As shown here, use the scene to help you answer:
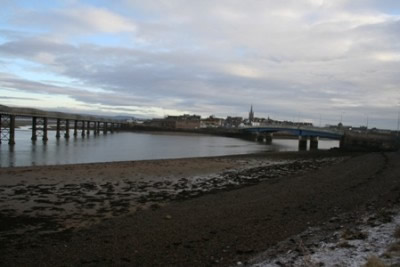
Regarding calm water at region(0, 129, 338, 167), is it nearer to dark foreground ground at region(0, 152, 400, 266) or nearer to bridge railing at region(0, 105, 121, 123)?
bridge railing at region(0, 105, 121, 123)

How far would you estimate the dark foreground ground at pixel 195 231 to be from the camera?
813cm

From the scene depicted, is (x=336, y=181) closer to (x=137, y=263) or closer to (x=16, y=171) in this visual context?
(x=137, y=263)

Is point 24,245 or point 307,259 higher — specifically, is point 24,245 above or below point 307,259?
below

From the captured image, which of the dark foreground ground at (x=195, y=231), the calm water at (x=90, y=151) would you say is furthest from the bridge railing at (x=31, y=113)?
the dark foreground ground at (x=195, y=231)

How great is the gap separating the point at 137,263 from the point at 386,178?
15.5 metres

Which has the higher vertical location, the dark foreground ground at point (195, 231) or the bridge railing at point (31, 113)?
the bridge railing at point (31, 113)

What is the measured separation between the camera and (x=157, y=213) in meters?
12.6

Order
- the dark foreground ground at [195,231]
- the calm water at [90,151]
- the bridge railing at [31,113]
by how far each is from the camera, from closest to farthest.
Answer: the dark foreground ground at [195,231] → the calm water at [90,151] → the bridge railing at [31,113]

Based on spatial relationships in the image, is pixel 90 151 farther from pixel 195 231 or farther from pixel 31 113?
pixel 195 231

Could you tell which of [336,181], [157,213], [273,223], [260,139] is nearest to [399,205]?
[273,223]

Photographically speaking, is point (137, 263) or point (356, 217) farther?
point (356, 217)

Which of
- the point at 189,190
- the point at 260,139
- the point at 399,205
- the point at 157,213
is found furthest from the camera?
the point at 260,139

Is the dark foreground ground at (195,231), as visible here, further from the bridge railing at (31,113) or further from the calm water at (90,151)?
the bridge railing at (31,113)

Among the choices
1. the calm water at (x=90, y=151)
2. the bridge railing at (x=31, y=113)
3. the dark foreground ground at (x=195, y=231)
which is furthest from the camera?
the bridge railing at (x=31, y=113)
